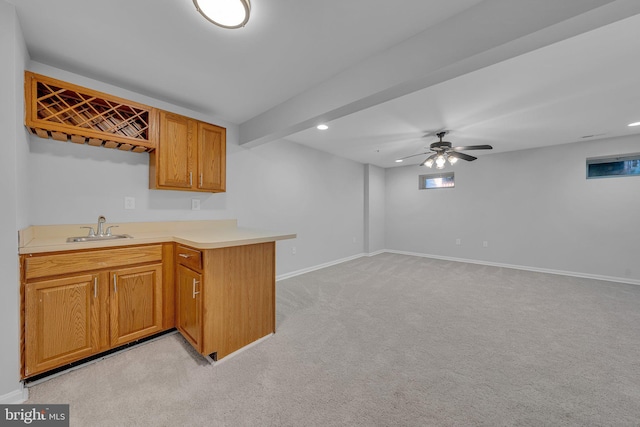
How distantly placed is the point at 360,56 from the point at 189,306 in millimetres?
2437

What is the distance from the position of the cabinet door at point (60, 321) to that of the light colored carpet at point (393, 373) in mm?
160

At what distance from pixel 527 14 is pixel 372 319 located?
2.59 m

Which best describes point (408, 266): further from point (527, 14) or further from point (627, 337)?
point (527, 14)

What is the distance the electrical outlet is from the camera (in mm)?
2365

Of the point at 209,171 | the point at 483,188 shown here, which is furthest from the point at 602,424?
the point at 483,188

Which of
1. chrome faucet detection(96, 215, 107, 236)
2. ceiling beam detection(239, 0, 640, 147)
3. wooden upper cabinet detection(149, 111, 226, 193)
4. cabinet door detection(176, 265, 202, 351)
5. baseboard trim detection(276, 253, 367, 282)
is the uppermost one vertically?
ceiling beam detection(239, 0, 640, 147)

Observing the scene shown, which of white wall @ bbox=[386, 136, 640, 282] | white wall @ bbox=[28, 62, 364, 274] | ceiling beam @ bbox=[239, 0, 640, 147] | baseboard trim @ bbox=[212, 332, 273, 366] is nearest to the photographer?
ceiling beam @ bbox=[239, 0, 640, 147]

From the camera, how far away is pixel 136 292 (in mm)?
1968

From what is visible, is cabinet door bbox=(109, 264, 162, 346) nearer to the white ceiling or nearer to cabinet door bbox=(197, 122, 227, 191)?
cabinet door bbox=(197, 122, 227, 191)

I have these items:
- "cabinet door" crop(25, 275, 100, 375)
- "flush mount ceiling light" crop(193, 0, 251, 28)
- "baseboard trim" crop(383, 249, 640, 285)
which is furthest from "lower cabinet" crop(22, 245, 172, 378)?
"baseboard trim" crop(383, 249, 640, 285)

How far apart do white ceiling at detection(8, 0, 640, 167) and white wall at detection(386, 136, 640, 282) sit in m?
1.51

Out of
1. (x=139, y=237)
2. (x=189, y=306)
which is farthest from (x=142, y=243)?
(x=189, y=306)

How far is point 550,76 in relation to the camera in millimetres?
2096

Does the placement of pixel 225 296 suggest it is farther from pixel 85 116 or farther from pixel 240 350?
pixel 85 116
